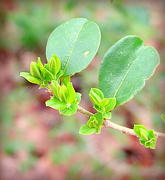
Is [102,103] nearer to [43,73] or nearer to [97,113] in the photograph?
[97,113]

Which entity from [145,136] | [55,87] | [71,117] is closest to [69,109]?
[55,87]

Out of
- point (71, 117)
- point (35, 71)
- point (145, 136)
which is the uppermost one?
point (71, 117)

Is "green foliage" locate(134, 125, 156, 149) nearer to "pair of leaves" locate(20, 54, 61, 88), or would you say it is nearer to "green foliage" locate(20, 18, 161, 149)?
"green foliage" locate(20, 18, 161, 149)

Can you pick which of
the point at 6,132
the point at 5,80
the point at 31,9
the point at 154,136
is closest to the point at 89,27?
the point at 154,136

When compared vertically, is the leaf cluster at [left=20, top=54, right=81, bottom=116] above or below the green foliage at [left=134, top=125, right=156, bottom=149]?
above

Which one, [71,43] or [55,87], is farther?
[71,43]

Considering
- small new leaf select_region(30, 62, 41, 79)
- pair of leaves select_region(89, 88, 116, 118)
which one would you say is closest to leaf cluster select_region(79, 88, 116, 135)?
pair of leaves select_region(89, 88, 116, 118)

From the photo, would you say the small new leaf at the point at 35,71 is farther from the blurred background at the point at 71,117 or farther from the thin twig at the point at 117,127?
the blurred background at the point at 71,117
